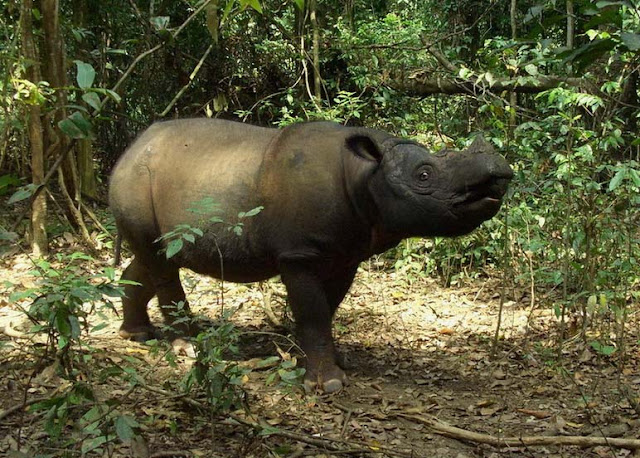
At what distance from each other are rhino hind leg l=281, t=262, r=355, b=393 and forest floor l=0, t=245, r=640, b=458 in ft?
0.40

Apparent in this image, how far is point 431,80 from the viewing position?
10.6 meters

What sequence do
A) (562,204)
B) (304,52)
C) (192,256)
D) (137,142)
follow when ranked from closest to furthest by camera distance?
(192,256) < (137,142) < (562,204) < (304,52)

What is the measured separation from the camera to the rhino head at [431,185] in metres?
4.38

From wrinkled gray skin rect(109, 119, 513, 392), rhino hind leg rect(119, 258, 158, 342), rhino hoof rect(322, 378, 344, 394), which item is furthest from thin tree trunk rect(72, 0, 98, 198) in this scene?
rhino hoof rect(322, 378, 344, 394)

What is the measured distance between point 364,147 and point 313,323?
1.20 metres

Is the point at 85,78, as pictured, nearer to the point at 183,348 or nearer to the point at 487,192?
the point at 487,192

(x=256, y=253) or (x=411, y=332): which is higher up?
(x=256, y=253)

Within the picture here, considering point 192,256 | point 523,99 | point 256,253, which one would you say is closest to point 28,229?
point 192,256

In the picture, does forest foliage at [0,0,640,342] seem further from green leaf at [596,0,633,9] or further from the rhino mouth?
the rhino mouth

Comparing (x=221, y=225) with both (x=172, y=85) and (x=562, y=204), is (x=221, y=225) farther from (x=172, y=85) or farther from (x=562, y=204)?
(x=172, y=85)

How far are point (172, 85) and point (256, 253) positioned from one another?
26.2 ft

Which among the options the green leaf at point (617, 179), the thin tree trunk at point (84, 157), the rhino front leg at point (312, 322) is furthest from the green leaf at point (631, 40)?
the thin tree trunk at point (84, 157)

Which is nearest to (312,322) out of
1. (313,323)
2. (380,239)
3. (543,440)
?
(313,323)

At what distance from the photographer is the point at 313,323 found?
16.5 feet
